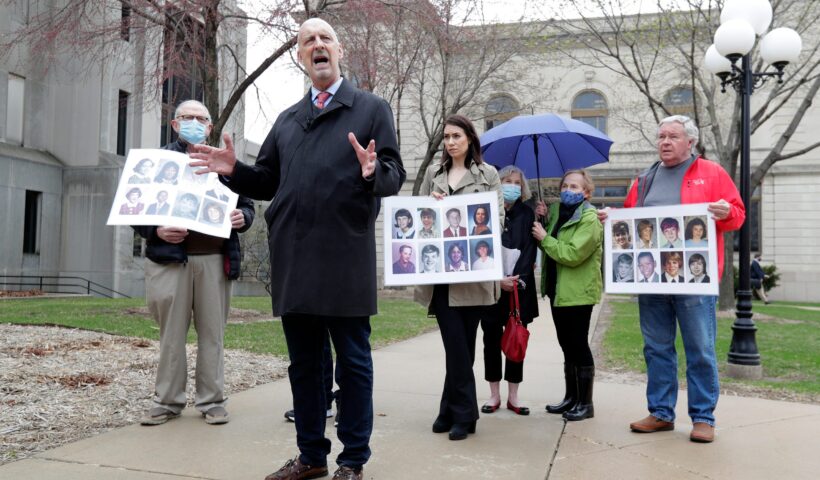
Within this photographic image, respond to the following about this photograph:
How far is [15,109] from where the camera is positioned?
23906mm

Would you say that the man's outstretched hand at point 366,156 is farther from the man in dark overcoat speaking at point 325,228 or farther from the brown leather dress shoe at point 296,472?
the brown leather dress shoe at point 296,472

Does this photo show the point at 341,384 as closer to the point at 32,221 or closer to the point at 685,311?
the point at 685,311

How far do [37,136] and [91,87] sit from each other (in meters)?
2.85

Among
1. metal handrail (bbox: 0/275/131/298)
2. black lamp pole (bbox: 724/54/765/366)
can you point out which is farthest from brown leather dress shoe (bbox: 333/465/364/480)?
metal handrail (bbox: 0/275/131/298)

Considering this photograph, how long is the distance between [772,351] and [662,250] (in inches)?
242

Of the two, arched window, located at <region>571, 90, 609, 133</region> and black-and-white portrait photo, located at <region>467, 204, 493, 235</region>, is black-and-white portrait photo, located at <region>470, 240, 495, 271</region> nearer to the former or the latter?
black-and-white portrait photo, located at <region>467, 204, 493, 235</region>

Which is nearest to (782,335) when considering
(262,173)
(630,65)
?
(262,173)

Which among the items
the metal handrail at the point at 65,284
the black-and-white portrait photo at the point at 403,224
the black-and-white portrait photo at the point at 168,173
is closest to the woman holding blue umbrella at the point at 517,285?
the black-and-white portrait photo at the point at 403,224

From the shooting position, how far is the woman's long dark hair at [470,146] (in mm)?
4750

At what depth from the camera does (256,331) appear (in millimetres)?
10148

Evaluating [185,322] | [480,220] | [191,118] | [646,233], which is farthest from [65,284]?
[646,233]

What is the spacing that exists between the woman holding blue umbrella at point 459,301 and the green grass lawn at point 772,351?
3.57 meters

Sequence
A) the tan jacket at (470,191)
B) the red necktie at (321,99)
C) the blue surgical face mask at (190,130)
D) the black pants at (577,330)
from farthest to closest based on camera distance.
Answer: the black pants at (577,330)
the blue surgical face mask at (190,130)
the tan jacket at (470,191)
the red necktie at (321,99)

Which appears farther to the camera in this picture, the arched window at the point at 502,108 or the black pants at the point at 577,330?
the arched window at the point at 502,108
